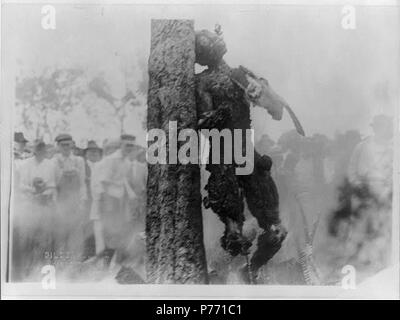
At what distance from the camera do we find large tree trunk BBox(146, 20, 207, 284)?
6.43ft

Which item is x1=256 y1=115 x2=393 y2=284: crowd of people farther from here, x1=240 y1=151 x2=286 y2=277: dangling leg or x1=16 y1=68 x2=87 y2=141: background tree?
x1=16 y1=68 x2=87 y2=141: background tree

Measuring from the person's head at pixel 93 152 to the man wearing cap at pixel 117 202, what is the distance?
5cm

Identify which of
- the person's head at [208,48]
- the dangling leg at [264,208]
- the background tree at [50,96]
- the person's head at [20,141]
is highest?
the person's head at [208,48]

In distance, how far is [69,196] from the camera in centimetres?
200

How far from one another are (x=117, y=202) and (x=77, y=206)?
0.17m

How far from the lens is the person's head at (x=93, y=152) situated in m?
2.00

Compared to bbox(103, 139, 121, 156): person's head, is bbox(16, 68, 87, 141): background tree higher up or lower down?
higher up

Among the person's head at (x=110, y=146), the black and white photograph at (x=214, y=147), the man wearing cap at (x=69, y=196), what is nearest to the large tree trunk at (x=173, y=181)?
the black and white photograph at (x=214, y=147)

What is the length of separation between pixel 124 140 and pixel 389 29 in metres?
1.20

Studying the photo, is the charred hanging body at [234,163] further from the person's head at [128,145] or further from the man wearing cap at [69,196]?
the man wearing cap at [69,196]

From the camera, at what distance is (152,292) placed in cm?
200

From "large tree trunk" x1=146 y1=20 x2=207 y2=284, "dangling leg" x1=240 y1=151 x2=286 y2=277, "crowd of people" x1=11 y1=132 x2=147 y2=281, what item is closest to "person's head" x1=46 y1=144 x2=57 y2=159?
"crowd of people" x1=11 y1=132 x2=147 y2=281
